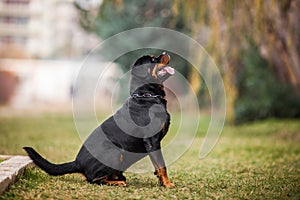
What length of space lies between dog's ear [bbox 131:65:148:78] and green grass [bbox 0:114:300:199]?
99 cm

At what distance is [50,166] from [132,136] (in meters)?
0.79

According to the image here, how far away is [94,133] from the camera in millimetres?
4887

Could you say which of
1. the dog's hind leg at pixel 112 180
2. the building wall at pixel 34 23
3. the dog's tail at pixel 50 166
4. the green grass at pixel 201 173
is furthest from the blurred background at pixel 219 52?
the building wall at pixel 34 23

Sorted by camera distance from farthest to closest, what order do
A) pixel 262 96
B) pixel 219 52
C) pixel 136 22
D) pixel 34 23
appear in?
pixel 34 23, pixel 136 22, pixel 262 96, pixel 219 52

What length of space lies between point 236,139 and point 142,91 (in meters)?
6.06

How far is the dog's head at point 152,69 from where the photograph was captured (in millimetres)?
4809

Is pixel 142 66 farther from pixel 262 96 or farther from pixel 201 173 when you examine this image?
pixel 262 96

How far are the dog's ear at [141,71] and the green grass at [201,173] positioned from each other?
3.24 feet

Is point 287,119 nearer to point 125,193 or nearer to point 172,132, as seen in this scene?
point 172,132

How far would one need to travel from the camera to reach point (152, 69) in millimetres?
4809

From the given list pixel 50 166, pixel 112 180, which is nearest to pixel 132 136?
pixel 112 180

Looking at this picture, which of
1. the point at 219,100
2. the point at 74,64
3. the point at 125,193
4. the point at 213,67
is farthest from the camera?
the point at 74,64

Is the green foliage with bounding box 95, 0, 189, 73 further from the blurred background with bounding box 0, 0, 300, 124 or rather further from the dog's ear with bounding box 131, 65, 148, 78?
the dog's ear with bounding box 131, 65, 148, 78

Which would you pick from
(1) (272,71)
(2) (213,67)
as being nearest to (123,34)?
(1) (272,71)
